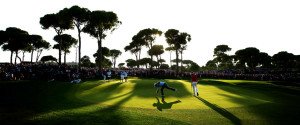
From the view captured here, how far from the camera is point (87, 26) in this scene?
6238 centimetres

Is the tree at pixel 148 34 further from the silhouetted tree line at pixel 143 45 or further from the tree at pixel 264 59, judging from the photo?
the tree at pixel 264 59

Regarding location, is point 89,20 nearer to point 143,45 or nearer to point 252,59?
point 143,45

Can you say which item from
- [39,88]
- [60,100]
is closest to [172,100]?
[60,100]

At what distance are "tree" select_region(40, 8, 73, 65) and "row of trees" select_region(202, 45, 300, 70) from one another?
73772 mm

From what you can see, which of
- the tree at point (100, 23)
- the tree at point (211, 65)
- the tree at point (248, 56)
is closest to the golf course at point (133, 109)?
the tree at point (100, 23)

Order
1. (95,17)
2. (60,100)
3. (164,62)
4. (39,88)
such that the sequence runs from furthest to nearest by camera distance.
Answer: (164,62), (95,17), (39,88), (60,100)

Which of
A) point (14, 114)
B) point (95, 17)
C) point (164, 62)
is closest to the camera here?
point (14, 114)

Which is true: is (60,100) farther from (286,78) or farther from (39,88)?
(286,78)

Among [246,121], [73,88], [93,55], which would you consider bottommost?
[246,121]

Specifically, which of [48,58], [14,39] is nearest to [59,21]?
[14,39]

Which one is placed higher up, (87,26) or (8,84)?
(87,26)

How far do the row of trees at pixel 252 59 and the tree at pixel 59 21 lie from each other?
73.8 m

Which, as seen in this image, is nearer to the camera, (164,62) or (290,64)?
(290,64)

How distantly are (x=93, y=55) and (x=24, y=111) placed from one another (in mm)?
114030
